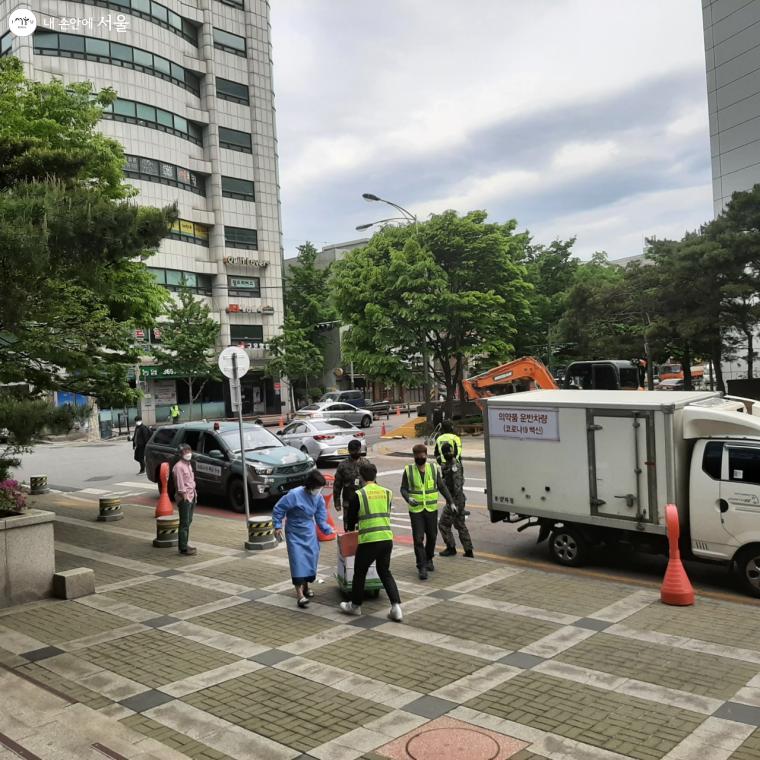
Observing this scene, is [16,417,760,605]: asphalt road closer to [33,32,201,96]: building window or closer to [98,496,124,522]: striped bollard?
[98,496,124,522]: striped bollard

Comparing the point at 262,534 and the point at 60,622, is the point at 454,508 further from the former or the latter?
the point at 60,622

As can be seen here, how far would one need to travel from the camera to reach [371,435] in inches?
1400

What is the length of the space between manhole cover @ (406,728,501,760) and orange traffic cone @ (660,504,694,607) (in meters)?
3.95

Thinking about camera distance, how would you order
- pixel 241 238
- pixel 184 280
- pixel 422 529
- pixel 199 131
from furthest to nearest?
pixel 241 238 < pixel 199 131 < pixel 184 280 < pixel 422 529

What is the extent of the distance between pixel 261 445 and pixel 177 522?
16.2ft

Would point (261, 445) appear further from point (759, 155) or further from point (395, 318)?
point (759, 155)

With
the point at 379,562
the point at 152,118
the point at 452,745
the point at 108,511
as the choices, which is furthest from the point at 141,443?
the point at 152,118

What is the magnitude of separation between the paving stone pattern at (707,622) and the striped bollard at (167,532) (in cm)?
741

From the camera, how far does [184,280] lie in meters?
50.6

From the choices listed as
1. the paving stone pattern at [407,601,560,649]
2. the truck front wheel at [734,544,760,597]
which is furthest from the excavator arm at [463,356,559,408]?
the paving stone pattern at [407,601,560,649]

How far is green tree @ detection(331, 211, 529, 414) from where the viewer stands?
101 feet

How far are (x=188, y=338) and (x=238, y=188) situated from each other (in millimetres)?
14502

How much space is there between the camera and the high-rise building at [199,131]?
47406 millimetres

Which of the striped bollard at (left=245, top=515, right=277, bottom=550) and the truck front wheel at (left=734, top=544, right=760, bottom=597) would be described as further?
the striped bollard at (left=245, top=515, right=277, bottom=550)
